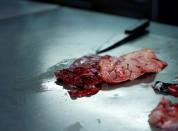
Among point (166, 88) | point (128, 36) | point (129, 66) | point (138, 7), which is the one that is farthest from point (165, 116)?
point (138, 7)

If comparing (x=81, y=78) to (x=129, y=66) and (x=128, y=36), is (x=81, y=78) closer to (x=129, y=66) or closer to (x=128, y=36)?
(x=129, y=66)

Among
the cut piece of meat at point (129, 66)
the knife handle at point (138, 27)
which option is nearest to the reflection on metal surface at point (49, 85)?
the cut piece of meat at point (129, 66)

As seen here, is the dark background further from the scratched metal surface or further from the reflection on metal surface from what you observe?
the reflection on metal surface

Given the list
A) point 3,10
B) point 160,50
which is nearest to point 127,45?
point 160,50

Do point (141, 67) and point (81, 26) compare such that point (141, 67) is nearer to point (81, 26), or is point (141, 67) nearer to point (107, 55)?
point (107, 55)

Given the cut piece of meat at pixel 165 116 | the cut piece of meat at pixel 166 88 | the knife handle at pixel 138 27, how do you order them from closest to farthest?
the cut piece of meat at pixel 165 116 < the cut piece of meat at pixel 166 88 < the knife handle at pixel 138 27

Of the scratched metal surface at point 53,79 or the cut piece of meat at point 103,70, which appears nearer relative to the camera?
the scratched metal surface at point 53,79

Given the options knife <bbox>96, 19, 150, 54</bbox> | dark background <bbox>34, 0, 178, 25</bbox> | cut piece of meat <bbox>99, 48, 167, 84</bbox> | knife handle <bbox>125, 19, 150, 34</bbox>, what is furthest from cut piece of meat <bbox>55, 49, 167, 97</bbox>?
dark background <bbox>34, 0, 178, 25</bbox>

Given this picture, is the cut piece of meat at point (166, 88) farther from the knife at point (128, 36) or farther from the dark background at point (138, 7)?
the dark background at point (138, 7)
